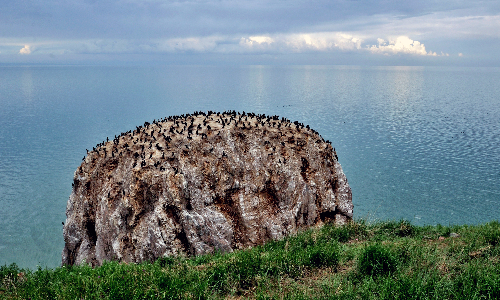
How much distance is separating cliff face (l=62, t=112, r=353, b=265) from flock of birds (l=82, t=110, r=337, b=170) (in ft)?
0.22

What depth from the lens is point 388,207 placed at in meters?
39.4

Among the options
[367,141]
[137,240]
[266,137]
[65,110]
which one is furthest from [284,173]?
[65,110]

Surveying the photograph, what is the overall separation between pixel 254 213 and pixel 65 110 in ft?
342

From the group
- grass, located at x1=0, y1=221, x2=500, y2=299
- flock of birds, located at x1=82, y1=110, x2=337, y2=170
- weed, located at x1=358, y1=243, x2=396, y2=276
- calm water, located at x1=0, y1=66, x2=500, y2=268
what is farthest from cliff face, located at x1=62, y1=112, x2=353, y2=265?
calm water, located at x1=0, y1=66, x2=500, y2=268

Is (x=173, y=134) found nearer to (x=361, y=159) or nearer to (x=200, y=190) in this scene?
(x=200, y=190)

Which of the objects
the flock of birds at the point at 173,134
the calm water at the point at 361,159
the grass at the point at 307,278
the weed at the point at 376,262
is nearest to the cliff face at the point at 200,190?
the flock of birds at the point at 173,134

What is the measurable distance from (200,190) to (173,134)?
397 cm

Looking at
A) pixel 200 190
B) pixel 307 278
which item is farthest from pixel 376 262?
pixel 200 190

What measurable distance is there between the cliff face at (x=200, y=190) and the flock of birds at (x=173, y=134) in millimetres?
66

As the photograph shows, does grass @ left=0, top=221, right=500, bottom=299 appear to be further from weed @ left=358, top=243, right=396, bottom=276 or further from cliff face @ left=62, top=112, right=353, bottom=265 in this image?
cliff face @ left=62, top=112, right=353, bottom=265

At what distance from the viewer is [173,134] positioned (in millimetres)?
20391

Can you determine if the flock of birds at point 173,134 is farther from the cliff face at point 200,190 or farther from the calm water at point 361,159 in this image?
the calm water at point 361,159

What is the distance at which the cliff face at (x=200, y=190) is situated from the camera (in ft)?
59.1

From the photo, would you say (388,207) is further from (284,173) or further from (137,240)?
(137,240)
